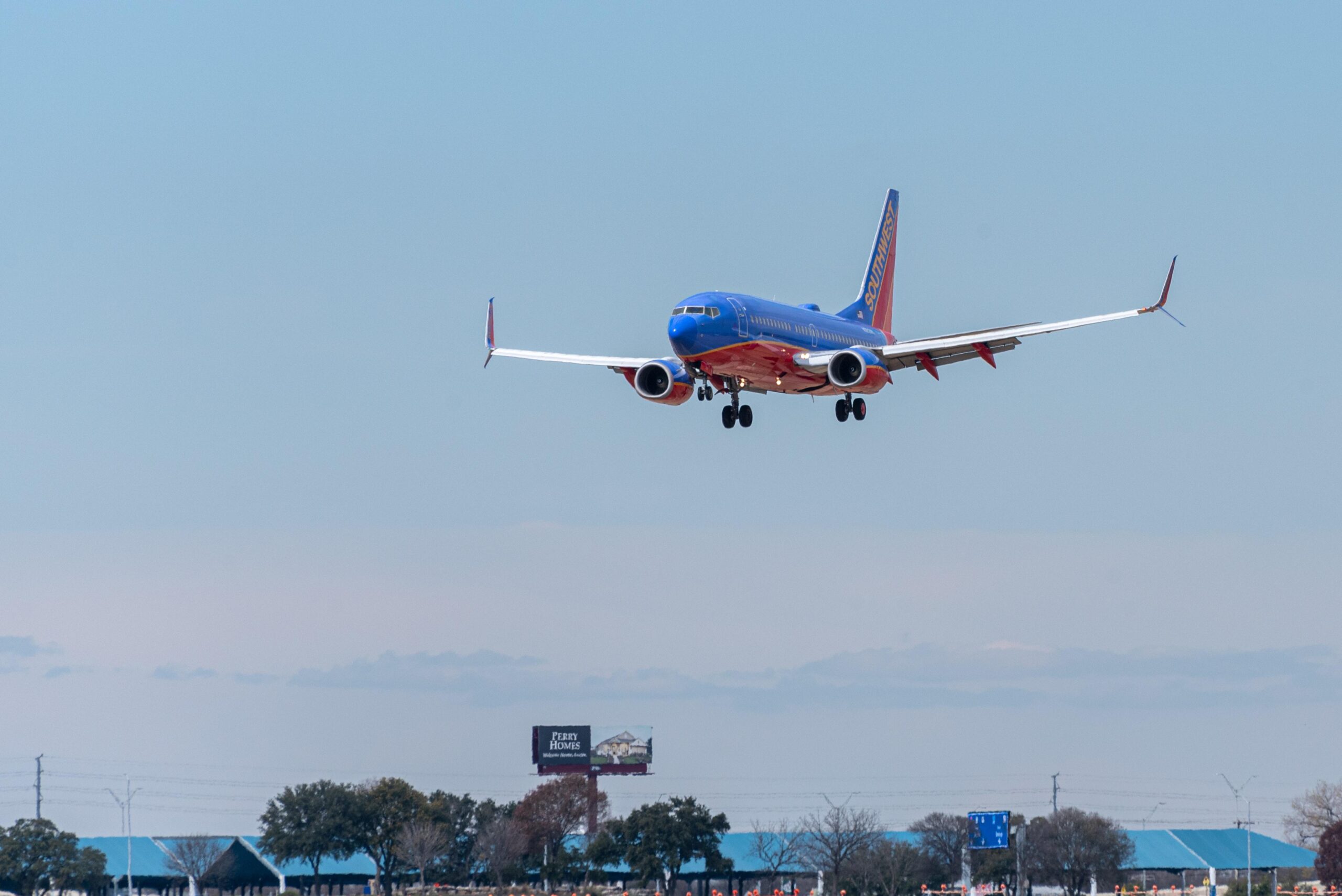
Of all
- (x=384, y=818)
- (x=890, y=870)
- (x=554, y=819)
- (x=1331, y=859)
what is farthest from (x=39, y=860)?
(x=1331, y=859)

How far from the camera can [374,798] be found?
482 ft

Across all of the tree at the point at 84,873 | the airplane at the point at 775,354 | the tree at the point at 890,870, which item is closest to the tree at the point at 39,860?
the tree at the point at 84,873

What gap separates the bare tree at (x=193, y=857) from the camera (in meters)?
151

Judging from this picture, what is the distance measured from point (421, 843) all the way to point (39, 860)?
29.9 m

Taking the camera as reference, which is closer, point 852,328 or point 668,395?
point 668,395

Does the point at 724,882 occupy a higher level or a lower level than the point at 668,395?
lower

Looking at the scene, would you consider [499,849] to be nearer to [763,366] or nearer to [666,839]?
[666,839]

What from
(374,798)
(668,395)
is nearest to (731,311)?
(668,395)

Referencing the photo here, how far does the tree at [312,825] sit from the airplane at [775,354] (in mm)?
77792

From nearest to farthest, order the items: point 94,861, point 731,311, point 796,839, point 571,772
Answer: point 731,311, point 94,861, point 796,839, point 571,772

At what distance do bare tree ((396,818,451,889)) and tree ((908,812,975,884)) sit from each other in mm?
41649

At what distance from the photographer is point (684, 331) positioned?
63.6 metres

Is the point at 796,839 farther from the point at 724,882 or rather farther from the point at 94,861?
the point at 94,861

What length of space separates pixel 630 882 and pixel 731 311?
9424 cm
